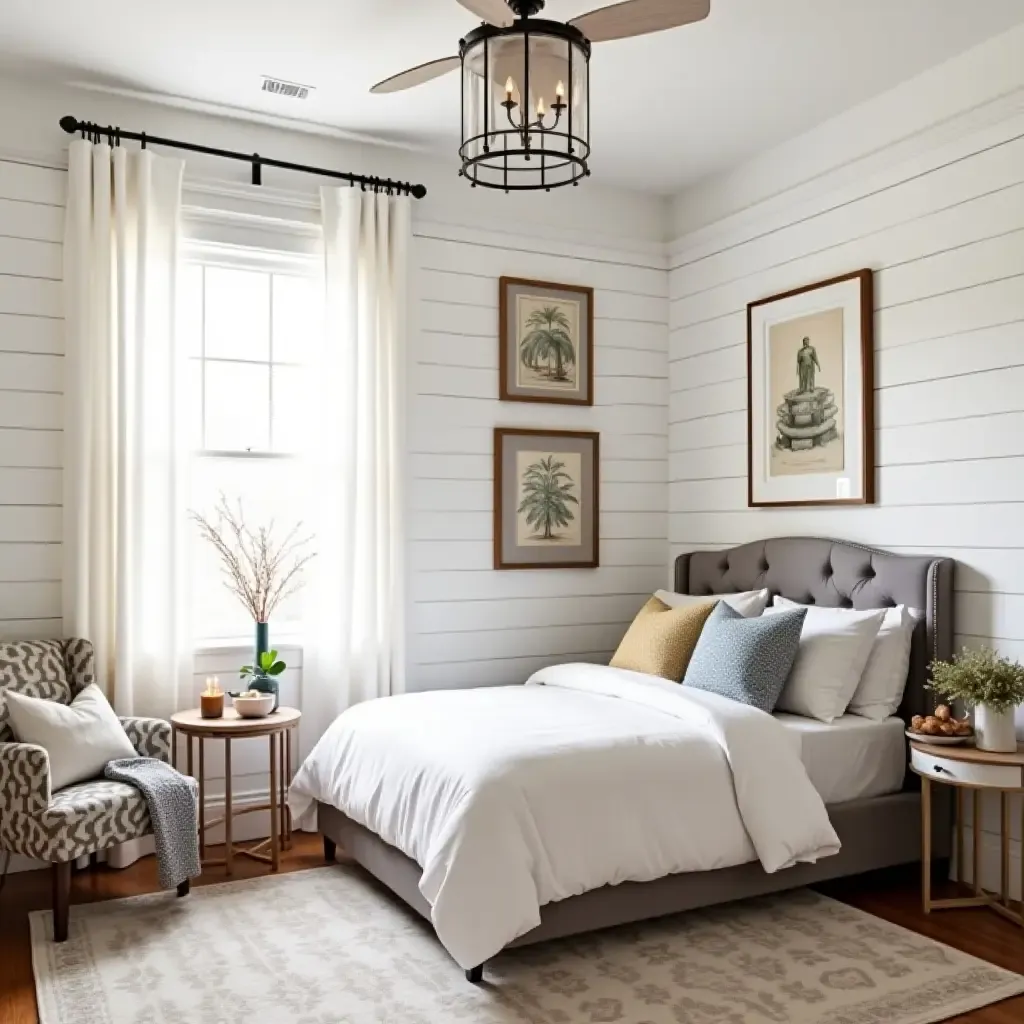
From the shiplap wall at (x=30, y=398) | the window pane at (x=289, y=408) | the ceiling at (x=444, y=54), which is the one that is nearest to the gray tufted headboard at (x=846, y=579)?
the ceiling at (x=444, y=54)

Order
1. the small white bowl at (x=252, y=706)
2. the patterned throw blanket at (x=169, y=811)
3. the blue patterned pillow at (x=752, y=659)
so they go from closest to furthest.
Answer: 1. the patterned throw blanket at (x=169, y=811)
2. the blue patterned pillow at (x=752, y=659)
3. the small white bowl at (x=252, y=706)

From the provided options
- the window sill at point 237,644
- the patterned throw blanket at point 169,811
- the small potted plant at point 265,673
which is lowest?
the patterned throw blanket at point 169,811

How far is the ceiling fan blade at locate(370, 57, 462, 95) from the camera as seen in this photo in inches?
119

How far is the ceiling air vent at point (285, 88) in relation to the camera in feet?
13.3

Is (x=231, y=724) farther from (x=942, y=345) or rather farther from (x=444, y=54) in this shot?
(x=942, y=345)

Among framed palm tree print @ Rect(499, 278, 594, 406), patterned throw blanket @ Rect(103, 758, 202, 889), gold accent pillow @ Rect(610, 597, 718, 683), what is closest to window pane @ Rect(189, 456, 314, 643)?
patterned throw blanket @ Rect(103, 758, 202, 889)

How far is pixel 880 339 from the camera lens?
418 centimetres

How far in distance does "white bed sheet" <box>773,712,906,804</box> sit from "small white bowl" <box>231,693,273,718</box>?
1.91 metres

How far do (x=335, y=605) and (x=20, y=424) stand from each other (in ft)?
4.73

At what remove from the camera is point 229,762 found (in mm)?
3916

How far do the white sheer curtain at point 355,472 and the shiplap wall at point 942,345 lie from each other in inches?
66.2

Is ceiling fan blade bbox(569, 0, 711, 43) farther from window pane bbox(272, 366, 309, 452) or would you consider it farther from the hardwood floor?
the hardwood floor

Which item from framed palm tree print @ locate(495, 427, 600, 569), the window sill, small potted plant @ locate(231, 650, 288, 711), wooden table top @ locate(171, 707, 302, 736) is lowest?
wooden table top @ locate(171, 707, 302, 736)

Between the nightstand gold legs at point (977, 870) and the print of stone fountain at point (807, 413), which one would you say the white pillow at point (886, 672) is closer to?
the nightstand gold legs at point (977, 870)
